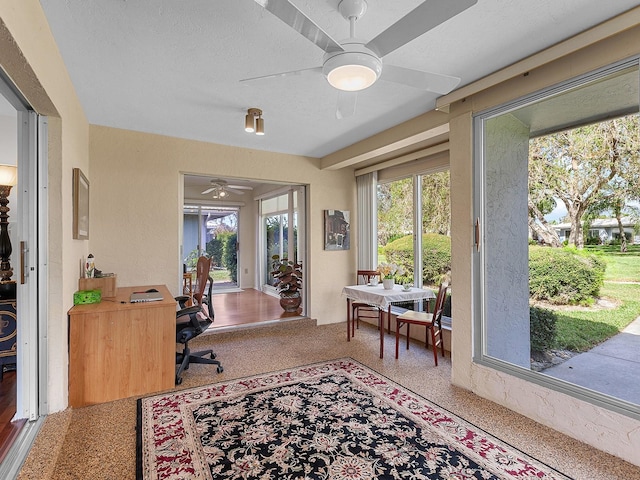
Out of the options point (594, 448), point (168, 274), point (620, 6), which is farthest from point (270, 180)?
point (594, 448)

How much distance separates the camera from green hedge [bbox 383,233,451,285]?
166 inches

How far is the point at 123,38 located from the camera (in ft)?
6.64

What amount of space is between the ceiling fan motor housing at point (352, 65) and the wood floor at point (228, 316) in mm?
2776

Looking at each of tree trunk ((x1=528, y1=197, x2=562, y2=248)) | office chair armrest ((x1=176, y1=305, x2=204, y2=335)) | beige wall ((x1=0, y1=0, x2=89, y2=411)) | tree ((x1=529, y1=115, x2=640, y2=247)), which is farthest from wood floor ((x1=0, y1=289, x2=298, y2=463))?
tree ((x1=529, y1=115, x2=640, y2=247))

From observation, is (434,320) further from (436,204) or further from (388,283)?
(436,204)

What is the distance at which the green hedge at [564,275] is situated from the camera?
7.70 feet

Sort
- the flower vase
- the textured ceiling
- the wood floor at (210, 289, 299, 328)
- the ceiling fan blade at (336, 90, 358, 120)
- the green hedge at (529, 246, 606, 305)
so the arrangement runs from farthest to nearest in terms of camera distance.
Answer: the wood floor at (210, 289, 299, 328) < the flower vase < the green hedge at (529, 246, 606, 305) < the ceiling fan blade at (336, 90, 358, 120) < the textured ceiling

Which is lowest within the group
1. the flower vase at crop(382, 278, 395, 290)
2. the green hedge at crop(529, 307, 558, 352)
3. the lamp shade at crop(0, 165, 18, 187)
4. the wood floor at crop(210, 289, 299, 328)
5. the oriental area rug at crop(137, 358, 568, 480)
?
the oriental area rug at crop(137, 358, 568, 480)

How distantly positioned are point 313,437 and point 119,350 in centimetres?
173

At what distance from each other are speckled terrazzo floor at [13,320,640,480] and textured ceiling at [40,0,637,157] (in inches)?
94.2

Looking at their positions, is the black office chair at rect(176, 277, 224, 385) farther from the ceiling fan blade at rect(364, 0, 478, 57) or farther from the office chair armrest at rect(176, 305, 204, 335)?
the ceiling fan blade at rect(364, 0, 478, 57)

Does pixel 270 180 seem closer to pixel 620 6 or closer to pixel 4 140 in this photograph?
pixel 4 140

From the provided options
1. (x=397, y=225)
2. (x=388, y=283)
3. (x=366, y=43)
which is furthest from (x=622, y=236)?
(x=397, y=225)

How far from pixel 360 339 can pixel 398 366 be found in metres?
0.98
